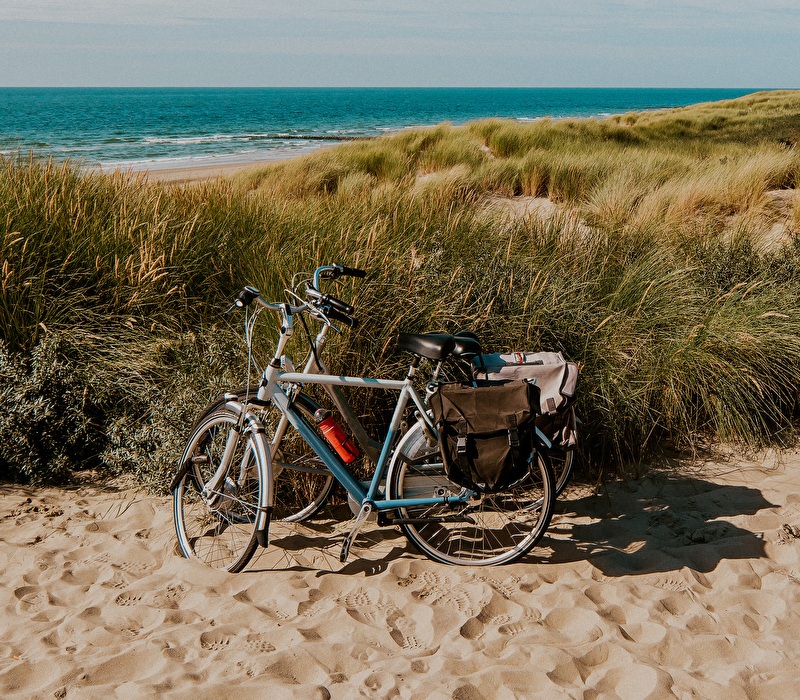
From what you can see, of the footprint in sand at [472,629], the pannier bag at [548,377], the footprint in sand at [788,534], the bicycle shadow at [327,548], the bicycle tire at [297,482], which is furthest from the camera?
the bicycle tire at [297,482]

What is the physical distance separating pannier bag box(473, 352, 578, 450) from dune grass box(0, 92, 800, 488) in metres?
0.96

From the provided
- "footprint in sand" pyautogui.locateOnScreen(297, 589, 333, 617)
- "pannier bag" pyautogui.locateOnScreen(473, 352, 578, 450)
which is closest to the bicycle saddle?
"pannier bag" pyautogui.locateOnScreen(473, 352, 578, 450)

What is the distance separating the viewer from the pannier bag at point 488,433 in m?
3.26

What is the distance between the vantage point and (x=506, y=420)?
10.7ft

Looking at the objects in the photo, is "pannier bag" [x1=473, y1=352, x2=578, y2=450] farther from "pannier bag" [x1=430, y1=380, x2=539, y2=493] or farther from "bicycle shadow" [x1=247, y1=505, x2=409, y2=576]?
"bicycle shadow" [x1=247, y1=505, x2=409, y2=576]

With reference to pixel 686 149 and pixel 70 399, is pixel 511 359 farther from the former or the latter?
pixel 686 149

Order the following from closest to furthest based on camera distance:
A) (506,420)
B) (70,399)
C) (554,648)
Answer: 1. (554,648)
2. (506,420)
3. (70,399)

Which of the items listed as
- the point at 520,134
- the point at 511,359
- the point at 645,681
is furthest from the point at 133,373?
the point at 520,134

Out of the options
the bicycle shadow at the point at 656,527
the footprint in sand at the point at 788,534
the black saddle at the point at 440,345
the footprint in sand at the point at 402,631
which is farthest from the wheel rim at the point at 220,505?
the footprint in sand at the point at 788,534

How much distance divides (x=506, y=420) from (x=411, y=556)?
1015 millimetres

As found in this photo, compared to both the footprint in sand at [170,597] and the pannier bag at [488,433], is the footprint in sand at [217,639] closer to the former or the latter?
the footprint in sand at [170,597]

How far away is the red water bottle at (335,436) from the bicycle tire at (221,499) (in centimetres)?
30

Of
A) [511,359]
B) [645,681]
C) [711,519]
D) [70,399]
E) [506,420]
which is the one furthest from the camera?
[70,399]

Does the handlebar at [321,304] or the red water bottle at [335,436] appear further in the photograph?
the red water bottle at [335,436]
